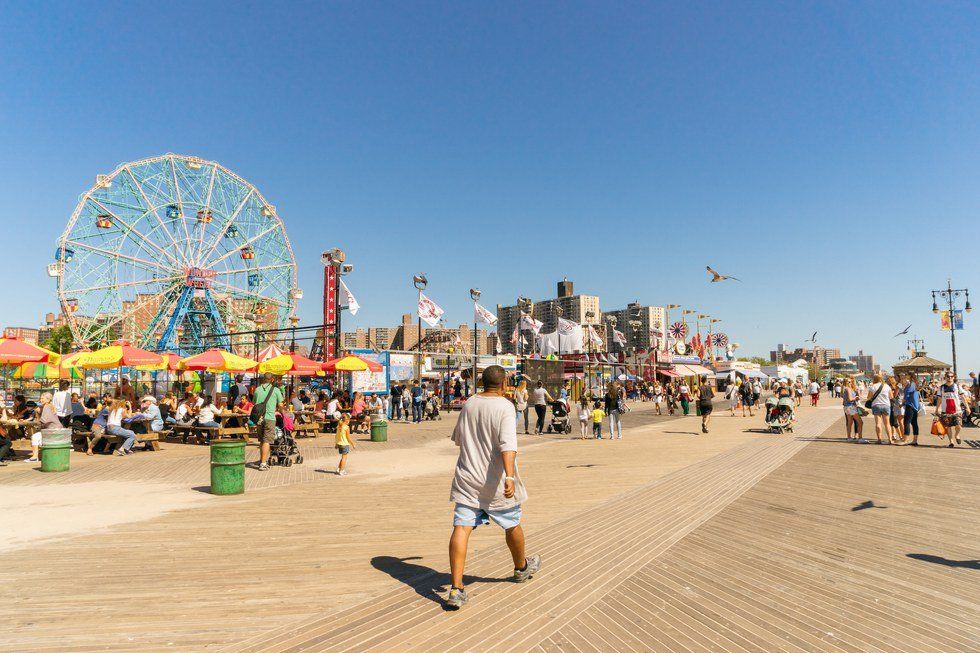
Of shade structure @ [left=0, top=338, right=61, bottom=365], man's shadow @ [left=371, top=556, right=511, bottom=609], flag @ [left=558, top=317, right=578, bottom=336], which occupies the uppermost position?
flag @ [left=558, top=317, right=578, bottom=336]

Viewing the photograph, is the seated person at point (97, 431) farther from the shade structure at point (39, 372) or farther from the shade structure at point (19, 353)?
the shade structure at point (39, 372)

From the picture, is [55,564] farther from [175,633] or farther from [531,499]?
[531,499]

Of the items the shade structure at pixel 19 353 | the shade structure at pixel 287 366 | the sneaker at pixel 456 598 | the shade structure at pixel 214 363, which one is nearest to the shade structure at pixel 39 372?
the shade structure at pixel 214 363

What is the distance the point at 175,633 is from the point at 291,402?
1466 centimetres

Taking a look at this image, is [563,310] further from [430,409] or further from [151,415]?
[151,415]

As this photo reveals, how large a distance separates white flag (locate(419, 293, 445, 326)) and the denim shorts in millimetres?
22840

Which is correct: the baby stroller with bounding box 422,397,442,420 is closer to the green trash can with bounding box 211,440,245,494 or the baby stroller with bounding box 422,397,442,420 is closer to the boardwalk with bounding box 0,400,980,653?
the boardwalk with bounding box 0,400,980,653

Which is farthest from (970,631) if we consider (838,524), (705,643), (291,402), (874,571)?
(291,402)

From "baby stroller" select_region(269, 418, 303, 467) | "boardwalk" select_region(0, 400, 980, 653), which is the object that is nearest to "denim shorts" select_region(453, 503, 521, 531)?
"boardwalk" select_region(0, 400, 980, 653)

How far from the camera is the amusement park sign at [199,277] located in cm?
4056

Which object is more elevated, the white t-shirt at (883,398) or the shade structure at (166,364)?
the shade structure at (166,364)

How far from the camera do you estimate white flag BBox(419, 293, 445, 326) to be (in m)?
27.1

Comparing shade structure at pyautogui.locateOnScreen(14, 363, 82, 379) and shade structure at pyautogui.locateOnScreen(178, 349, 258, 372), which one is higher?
shade structure at pyautogui.locateOnScreen(178, 349, 258, 372)

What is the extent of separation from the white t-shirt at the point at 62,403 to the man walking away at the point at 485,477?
13476 millimetres
